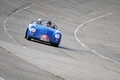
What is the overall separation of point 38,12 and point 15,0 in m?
4.28

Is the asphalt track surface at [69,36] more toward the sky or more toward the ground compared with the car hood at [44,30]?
more toward the ground

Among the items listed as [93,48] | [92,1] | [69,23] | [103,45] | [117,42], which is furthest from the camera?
[92,1]

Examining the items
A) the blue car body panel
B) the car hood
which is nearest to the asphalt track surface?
the blue car body panel

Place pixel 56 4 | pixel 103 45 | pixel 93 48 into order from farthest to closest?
pixel 56 4, pixel 103 45, pixel 93 48

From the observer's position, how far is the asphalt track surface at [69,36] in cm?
1322

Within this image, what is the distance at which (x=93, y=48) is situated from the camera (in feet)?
91.5

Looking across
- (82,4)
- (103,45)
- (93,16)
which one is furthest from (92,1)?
(103,45)

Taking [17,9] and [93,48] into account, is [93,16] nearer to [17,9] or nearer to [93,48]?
[17,9]

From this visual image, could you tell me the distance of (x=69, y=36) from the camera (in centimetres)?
3316

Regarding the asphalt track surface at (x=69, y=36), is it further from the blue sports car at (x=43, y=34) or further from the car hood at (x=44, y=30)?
the car hood at (x=44, y=30)

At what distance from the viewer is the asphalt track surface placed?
43.4 ft

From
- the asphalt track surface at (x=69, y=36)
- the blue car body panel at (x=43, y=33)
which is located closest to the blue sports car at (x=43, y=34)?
the blue car body panel at (x=43, y=33)

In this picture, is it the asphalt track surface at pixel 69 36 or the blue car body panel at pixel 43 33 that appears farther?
the blue car body panel at pixel 43 33

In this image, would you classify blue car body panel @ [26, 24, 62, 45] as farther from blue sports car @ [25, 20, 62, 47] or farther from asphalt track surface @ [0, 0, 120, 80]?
asphalt track surface @ [0, 0, 120, 80]
